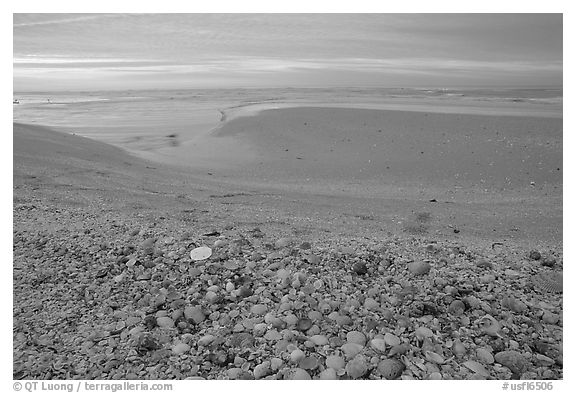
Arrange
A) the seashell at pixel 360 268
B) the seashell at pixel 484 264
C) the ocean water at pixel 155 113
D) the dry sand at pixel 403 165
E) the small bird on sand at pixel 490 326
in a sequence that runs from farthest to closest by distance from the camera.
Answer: the ocean water at pixel 155 113
the dry sand at pixel 403 165
the seashell at pixel 484 264
the seashell at pixel 360 268
the small bird on sand at pixel 490 326

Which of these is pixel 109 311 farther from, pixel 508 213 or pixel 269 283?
pixel 508 213

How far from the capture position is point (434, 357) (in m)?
2.13

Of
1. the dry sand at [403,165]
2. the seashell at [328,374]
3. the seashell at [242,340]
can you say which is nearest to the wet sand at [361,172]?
the dry sand at [403,165]

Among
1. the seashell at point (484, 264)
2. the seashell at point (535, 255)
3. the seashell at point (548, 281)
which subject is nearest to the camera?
the seashell at point (548, 281)

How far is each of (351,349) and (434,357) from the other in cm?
41

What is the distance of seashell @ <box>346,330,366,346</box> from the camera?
221cm

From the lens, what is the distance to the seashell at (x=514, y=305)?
7.94ft

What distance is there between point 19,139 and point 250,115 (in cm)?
533

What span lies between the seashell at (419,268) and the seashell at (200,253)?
4.34 ft

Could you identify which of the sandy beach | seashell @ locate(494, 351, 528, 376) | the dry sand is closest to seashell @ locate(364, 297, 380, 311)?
the sandy beach

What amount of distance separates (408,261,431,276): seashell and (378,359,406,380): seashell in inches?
29.7

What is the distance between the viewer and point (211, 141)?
8180mm

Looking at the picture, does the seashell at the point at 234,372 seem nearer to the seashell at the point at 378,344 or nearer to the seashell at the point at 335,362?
the seashell at the point at 335,362

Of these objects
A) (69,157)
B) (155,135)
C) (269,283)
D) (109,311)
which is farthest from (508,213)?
(155,135)
